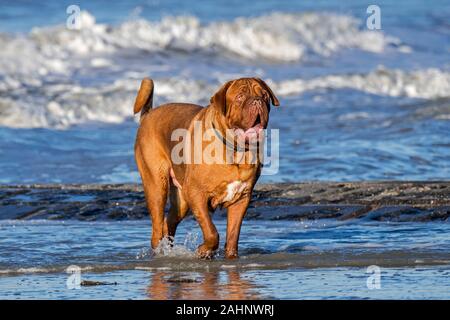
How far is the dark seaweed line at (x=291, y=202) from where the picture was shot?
10.7m

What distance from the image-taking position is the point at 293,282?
24.6 ft

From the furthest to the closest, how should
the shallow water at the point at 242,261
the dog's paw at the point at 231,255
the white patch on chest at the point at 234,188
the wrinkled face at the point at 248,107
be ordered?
1. the dog's paw at the point at 231,255
2. the white patch on chest at the point at 234,188
3. the wrinkled face at the point at 248,107
4. the shallow water at the point at 242,261

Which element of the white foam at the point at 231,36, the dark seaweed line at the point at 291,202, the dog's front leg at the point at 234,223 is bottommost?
the dog's front leg at the point at 234,223

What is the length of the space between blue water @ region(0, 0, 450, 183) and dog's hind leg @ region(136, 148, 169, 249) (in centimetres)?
460

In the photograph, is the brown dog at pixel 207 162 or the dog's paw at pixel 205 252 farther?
the dog's paw at pixel 205 252

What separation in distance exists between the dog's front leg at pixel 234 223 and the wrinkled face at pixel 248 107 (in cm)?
61

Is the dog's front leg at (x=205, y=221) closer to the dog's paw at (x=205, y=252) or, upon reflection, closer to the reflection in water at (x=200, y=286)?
the dog's paw at (x=205, y=252)

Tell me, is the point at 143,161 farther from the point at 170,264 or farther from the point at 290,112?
the point at 290,112

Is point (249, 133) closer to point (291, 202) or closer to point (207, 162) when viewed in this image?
point (207, 162)

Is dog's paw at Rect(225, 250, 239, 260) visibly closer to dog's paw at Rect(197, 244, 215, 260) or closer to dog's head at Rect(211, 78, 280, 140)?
dog's paw at Rect(197, 244, 215, 260)

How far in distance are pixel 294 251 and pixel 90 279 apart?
5.79ft

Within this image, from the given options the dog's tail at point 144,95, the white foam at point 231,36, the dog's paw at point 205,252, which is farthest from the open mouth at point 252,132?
the white foam at point 231,36

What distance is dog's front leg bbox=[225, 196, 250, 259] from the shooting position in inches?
332

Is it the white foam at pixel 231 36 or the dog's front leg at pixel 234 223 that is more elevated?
the white foam at pixel 231 36
